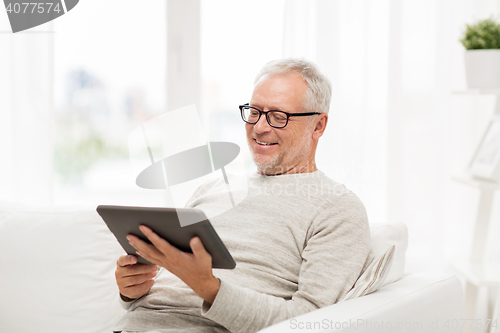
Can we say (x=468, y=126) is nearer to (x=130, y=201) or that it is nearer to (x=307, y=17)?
(x=307, y=17)

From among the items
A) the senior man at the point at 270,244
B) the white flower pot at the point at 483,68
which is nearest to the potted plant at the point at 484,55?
the white flower pot at the point at 483,68

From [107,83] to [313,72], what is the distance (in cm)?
128

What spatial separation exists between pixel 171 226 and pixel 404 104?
5.55ft

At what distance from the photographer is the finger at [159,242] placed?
0.91m

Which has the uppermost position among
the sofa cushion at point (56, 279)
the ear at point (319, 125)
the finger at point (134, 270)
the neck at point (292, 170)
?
the ear at point (319, 125)

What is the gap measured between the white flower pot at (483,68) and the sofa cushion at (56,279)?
1611 millimetres

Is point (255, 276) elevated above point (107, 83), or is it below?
below

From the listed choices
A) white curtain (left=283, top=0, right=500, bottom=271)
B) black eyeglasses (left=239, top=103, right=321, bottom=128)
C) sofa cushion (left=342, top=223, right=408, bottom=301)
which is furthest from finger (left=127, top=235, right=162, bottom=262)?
white curtain (left=283, top=0, right=500, bottom=271)

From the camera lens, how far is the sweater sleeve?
0.99 metres

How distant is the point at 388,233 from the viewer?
132 cm

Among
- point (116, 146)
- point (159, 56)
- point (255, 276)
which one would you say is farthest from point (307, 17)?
point (255, 276)

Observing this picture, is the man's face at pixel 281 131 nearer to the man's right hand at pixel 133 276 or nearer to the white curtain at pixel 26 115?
the man's right hand at pixel 133 276

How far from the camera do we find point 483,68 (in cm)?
188

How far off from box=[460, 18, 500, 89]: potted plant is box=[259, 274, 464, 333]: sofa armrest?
1.02 meters
